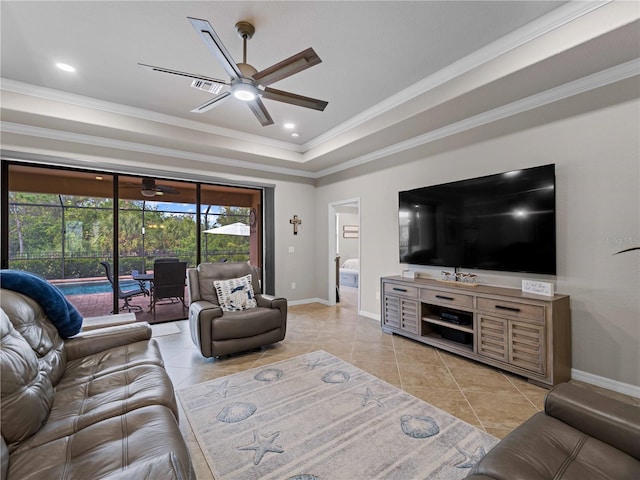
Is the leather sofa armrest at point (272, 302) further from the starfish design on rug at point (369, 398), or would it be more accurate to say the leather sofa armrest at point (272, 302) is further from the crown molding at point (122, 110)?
the crown molding at point (122, 110)

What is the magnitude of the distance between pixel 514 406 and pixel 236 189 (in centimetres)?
519

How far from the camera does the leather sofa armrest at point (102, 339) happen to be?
2.16 m

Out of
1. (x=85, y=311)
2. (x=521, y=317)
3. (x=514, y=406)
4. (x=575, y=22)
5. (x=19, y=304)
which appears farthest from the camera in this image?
(x=85, y=311)

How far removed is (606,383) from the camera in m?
2.61

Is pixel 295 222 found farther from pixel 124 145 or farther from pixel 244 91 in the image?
pixel 244 91

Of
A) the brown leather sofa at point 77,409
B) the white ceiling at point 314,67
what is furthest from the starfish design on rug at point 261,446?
the white ceiling at point 314,67

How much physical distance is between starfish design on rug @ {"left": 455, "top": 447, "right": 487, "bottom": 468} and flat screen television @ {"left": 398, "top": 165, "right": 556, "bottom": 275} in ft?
6.10

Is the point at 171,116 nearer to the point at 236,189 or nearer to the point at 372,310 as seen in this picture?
the point at 236,189

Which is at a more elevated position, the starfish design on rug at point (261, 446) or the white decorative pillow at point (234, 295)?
the white decorative pillow at point (234, 295)

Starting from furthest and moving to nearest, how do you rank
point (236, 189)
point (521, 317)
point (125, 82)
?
point (236, 189), point (125, 82), point (521, 317)

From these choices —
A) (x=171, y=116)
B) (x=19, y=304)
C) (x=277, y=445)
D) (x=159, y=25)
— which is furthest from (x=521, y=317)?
(x=171, y=116)

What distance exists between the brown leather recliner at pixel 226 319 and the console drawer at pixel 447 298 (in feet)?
5.72

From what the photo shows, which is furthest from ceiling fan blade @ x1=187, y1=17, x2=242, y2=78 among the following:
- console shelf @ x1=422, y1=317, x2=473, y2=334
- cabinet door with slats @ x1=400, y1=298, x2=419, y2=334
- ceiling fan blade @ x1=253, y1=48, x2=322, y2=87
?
console shelf @ x1=422, y1=317, x2=473, y2=334

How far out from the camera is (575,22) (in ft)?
7.21
